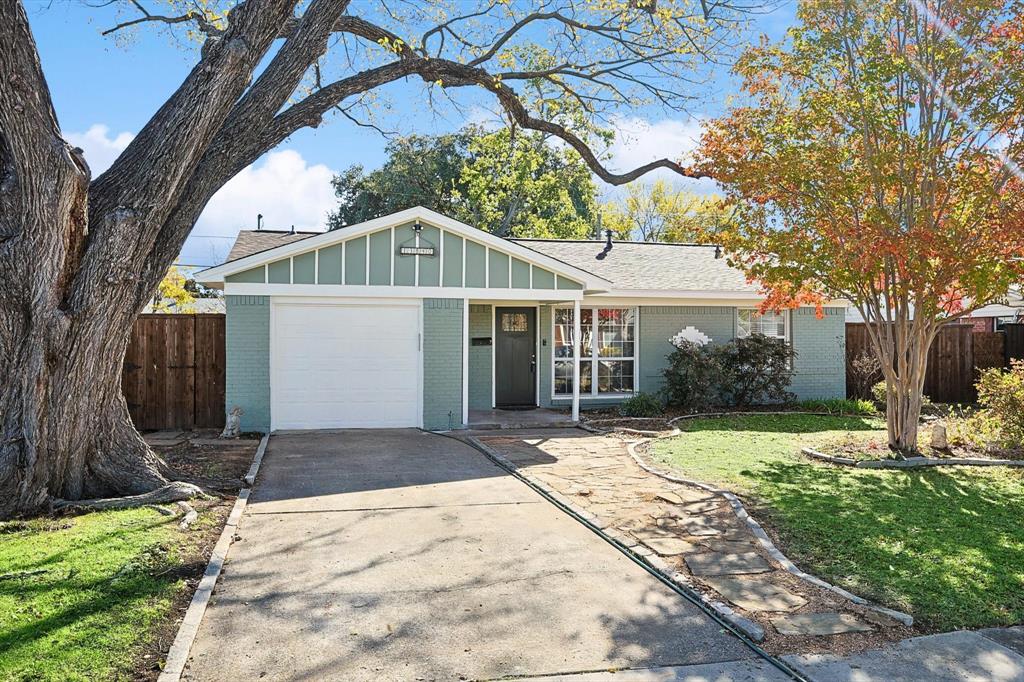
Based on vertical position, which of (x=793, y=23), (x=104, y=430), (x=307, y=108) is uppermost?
(x=793, y=23)

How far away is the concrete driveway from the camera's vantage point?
3.95 meters

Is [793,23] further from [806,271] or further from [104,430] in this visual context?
[104,430]

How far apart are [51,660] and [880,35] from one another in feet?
33.9

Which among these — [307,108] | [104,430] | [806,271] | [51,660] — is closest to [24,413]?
[104,430]

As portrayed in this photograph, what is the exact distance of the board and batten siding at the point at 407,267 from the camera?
12320mm

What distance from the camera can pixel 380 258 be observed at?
1269cm

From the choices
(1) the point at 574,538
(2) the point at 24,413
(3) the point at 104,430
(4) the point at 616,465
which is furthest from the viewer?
(4) the point at 616,465

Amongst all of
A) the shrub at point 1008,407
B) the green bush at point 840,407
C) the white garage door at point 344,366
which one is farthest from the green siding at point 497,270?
the shrub at point 1008,407

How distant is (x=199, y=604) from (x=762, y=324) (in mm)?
14404

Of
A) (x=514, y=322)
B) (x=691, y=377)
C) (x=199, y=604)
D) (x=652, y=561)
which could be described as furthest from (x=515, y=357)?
(x=199, y=604)

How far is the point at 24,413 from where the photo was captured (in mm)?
6688

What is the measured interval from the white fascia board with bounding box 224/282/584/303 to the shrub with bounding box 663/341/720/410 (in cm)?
289

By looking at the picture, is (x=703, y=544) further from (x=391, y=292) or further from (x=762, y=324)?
(x=762, y=324)

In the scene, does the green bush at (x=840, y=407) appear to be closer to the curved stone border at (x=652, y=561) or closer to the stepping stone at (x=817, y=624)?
the curved stone border at (x=652, y=561)
